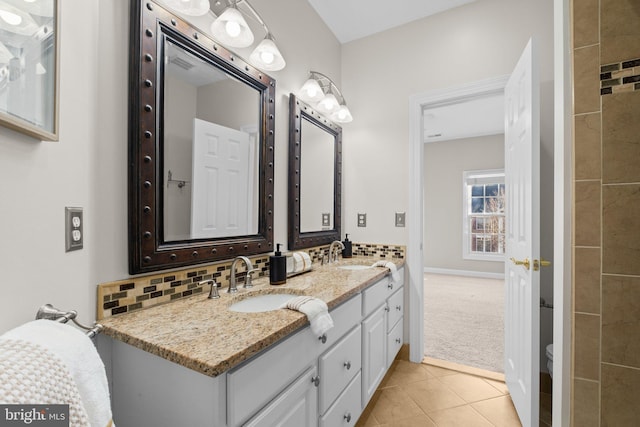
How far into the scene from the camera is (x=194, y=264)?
123 cm

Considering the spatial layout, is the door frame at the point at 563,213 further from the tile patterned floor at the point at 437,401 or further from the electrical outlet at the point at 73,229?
the electrical outlet at the point at 73,229

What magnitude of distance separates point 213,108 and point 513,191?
6.13 feet

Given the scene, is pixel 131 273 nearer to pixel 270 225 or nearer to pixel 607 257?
pixel 270 225

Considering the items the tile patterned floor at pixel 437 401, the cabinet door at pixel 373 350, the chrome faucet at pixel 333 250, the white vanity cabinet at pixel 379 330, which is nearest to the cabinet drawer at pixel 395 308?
the white vanity cabinet at pixel 379 330

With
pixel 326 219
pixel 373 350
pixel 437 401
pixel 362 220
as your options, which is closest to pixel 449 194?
pixel 362 220

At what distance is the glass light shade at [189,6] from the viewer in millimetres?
1097

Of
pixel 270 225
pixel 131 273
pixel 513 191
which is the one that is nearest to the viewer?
pixel 131 273

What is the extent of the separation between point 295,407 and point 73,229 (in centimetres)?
92

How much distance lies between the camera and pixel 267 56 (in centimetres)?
155

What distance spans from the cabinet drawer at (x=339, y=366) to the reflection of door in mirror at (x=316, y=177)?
2.89ft

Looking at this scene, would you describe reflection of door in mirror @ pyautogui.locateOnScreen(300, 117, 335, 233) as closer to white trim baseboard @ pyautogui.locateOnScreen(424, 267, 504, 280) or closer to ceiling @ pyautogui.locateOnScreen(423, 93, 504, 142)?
ceiling @ pyautogui.locateOnScreen(423, 93, 504, 142)

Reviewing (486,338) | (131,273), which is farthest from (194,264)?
(486,338)

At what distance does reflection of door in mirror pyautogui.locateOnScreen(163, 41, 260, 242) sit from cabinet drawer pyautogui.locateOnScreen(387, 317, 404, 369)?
48.8 inches

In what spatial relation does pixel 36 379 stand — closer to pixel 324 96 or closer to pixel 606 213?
pixel 606 213
